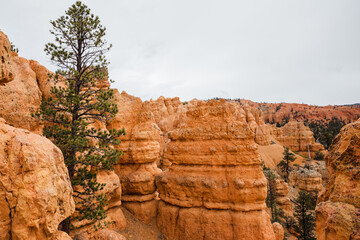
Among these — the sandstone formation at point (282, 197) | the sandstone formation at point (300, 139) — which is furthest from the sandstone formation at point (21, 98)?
the sandstone formation at point (300, 139)

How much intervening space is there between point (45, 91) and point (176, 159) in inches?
286

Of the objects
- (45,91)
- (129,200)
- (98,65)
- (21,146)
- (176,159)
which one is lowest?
(129,200)

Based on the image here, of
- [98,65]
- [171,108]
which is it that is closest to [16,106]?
[98,65]

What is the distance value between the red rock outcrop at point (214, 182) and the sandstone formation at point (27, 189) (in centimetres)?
813

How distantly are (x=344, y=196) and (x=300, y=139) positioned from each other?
50.6 meters

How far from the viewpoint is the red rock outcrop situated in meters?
10.2

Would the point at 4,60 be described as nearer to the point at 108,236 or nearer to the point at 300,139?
the point at 108,236

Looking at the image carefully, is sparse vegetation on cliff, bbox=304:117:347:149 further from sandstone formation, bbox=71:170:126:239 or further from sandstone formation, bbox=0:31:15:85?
sandstone formation, bbox=0:31:15:85

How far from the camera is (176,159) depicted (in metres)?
12.1

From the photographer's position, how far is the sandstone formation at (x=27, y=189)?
3373 mm

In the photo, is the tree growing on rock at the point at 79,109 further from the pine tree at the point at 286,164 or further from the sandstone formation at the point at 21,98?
the pine tree at the point at 286,164

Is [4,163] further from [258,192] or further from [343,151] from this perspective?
[258,192]

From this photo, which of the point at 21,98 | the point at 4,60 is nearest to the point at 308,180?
the point at 21,98

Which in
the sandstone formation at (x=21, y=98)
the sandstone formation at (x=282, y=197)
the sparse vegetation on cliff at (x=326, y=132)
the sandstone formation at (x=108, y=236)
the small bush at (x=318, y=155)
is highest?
the sandstone formation at (x=21, y=98)
